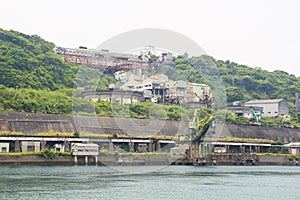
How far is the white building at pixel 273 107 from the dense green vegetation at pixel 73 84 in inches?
166

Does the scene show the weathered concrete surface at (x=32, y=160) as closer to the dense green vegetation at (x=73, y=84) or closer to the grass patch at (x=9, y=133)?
the grass patch at (x=9, y=133)

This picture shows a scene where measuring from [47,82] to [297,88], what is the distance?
57.5m

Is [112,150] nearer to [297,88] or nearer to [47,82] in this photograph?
[47,82]

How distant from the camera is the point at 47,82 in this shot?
8381 cm

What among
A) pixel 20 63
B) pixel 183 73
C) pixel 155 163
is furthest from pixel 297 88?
pixel 155 163

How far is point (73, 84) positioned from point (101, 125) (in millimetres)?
27175

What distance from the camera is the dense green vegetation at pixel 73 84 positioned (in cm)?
6594

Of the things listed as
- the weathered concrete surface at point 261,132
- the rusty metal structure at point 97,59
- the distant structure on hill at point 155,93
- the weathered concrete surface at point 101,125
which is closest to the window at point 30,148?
the weathered concrete surface at point 101,125

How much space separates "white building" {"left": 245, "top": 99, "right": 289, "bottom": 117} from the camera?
94312 mm

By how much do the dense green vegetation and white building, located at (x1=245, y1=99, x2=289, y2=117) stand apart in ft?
13.8

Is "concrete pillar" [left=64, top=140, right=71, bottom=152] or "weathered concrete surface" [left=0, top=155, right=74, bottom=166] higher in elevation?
"concrete pillar" [left=64, top=140, right=71, bottom=152]

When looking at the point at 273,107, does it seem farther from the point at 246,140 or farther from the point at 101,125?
the point at 101,125

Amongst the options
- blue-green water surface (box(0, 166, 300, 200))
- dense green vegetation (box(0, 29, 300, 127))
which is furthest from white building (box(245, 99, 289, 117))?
blue-green water surface (box(0, 166, 300, 200))

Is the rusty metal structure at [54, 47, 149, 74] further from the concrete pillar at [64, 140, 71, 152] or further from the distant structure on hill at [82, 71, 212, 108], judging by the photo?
the concrete pillar at [64, 140, 71, 152]
